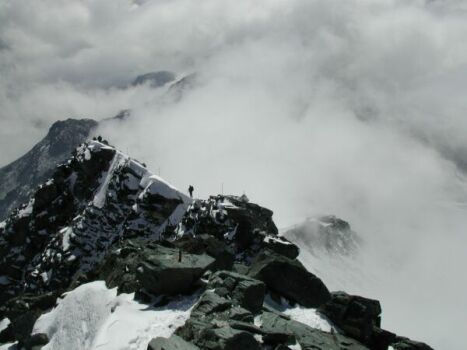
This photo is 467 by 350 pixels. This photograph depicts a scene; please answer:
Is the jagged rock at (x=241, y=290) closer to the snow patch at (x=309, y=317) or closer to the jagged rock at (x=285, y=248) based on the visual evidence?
the snow patch at (x=309, y=317)

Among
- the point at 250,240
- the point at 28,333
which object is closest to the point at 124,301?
the point at 28,333

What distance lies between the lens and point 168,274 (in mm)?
37531

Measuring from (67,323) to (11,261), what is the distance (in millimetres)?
114332

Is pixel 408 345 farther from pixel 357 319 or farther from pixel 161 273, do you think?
pixel 161 273

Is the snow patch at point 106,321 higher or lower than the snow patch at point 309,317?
lower

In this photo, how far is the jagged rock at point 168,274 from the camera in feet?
123

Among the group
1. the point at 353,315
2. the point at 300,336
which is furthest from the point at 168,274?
the point at 353,315

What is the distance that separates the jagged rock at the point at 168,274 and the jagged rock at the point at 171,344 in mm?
9814

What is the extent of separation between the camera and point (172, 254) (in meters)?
43.5

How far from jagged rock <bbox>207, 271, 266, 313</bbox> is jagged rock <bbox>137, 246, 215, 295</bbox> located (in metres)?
2.56

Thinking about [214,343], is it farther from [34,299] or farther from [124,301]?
[34,299]

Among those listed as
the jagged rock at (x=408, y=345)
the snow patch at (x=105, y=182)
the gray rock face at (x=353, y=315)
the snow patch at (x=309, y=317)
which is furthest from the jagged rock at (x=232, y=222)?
the jagged rock at (x=408, y=345)

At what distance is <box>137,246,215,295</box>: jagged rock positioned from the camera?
1478 inches

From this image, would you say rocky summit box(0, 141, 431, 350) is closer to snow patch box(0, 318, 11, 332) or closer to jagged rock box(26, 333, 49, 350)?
jagged rock box(26, 333, 49, 350)
